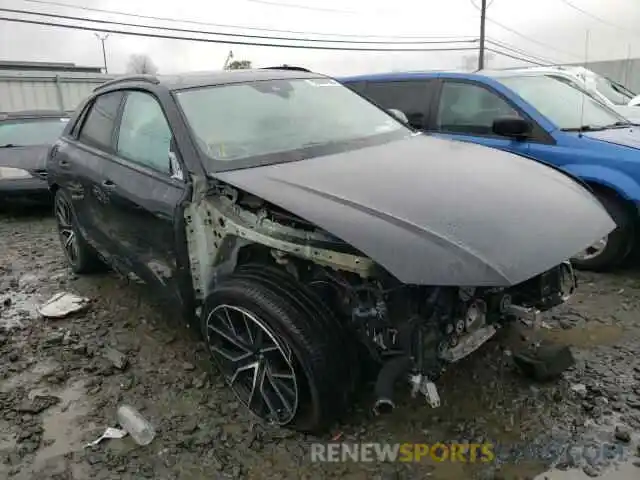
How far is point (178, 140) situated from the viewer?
10.00 feet

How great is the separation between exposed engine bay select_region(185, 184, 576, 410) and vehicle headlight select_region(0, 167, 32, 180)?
519 centimetres

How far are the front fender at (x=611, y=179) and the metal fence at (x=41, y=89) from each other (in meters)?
17.6

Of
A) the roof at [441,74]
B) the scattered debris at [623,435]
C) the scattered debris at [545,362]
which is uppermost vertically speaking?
the roof at [441,74]

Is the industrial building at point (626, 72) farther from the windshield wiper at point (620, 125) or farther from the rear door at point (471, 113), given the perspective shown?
the rear door at point (471, 113)

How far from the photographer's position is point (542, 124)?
468 cm

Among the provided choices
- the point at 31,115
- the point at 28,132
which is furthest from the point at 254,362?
the point at 31,115

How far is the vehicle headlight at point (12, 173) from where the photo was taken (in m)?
7.06

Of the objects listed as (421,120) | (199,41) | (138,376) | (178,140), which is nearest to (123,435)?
(138,376)

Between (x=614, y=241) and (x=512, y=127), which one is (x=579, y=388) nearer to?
(x=614, y=241)

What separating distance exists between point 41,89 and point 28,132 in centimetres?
1325

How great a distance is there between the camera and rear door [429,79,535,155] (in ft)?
16.0

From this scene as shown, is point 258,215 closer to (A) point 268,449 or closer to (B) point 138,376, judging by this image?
(A) point 268,449

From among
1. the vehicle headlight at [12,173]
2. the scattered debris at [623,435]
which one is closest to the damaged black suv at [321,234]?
the scattered debris at [623,435]

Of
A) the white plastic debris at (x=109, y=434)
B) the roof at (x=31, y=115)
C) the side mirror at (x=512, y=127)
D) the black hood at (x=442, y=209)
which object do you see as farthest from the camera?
the roof at (x=31, y=115)
